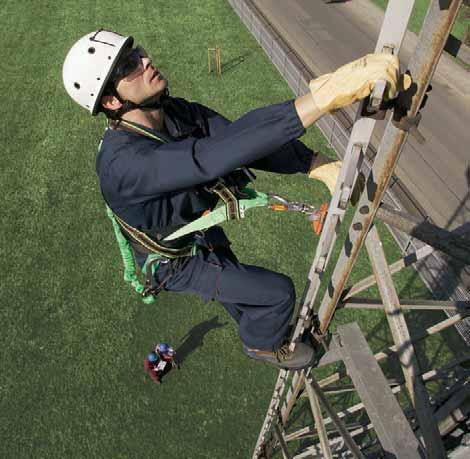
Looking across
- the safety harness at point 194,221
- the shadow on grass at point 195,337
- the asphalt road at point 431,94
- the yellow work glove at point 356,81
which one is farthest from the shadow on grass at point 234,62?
the yellow work glove at point 356,81

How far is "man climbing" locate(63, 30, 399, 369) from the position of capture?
323 cm

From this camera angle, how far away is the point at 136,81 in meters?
4.55

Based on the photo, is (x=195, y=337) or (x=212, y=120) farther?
(x=195, y=337)

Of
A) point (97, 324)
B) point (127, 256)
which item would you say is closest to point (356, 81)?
point (127, 256)

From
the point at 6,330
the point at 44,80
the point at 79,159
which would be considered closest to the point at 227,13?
the point at 44,80

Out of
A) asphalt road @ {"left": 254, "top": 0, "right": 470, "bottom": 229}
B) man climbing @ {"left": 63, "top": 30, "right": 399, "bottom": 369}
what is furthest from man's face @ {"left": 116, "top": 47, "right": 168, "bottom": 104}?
asphalt road @ {"left": 254, "top": 0, "right": 470, "bottom": 229}

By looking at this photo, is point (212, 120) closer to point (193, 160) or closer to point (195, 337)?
point (193, 160)

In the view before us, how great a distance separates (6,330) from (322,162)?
1045 centimetres

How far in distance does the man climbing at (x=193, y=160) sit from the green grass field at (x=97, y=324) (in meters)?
5.76

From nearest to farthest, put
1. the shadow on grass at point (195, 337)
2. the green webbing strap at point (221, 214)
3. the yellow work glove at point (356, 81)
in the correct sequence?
the yellow work glove at point (356, 81)
the green webbing strap at point (221, 214)
the shadow on grass at point (195, 337)

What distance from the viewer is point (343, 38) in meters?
25.2

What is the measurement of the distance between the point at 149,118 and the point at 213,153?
1.65 m

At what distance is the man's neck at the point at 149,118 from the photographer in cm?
462

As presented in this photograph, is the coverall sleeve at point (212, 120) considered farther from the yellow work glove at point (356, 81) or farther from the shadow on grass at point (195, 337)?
the shadow on grass at point (195, 337)
